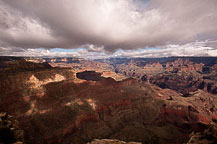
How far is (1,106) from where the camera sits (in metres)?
68.8

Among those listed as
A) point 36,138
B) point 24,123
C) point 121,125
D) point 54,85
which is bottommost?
A: point 121,125

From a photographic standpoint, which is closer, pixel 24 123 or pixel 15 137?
pixel 15 137

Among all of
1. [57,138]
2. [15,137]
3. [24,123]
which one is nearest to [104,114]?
[57,138]

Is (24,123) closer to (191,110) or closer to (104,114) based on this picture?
(104,114)

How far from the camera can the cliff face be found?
232ft

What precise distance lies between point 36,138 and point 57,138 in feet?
38.0

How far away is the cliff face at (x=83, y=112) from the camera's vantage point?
70625 millimetres

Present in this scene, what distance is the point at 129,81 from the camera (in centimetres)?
17825

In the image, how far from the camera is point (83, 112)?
8956cm

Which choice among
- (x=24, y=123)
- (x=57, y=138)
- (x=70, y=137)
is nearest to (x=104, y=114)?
(x=70, y=137)

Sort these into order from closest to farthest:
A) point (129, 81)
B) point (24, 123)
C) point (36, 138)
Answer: point (36, 138) < point (24, 123) < point (129, 81)

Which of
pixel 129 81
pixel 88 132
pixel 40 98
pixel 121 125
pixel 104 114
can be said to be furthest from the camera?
pixel 129 81

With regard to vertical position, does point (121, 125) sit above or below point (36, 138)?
below

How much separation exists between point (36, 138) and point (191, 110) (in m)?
138
